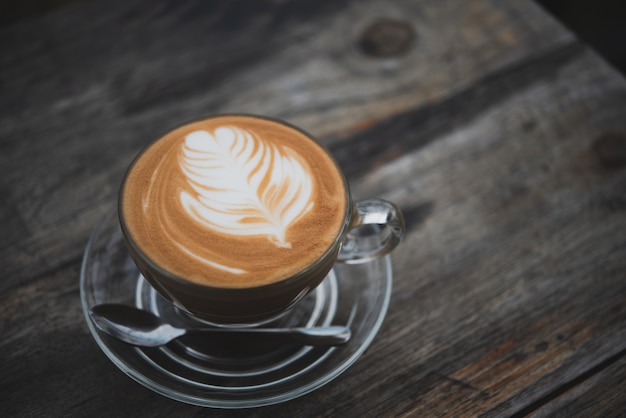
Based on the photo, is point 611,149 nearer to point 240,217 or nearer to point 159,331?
point 240,217

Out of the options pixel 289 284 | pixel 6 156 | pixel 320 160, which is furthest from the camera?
pixel 6 156

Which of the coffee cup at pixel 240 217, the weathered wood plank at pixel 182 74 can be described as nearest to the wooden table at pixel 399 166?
the weathered wood plank at pixel 182 74

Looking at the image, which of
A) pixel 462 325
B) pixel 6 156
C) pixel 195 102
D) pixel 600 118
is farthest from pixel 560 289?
pixel 6 156

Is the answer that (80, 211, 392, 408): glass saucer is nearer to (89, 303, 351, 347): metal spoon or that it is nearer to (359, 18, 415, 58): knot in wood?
(89, 303, 351, 347): metal spoon

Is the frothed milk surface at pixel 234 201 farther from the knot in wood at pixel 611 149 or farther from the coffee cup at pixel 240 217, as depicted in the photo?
the knot in wood at pixel 611 149

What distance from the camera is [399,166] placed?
1.03m

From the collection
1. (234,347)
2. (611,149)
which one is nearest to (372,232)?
(234,347)

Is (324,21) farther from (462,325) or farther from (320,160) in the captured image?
(462,325)

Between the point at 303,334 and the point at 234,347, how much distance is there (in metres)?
0.09

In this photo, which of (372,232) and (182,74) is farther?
(182,74)

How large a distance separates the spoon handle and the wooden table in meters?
0.05

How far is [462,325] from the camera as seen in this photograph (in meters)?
0.86

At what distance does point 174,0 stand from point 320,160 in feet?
2.00

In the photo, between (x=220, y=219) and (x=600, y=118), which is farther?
(x=600, y=118)
